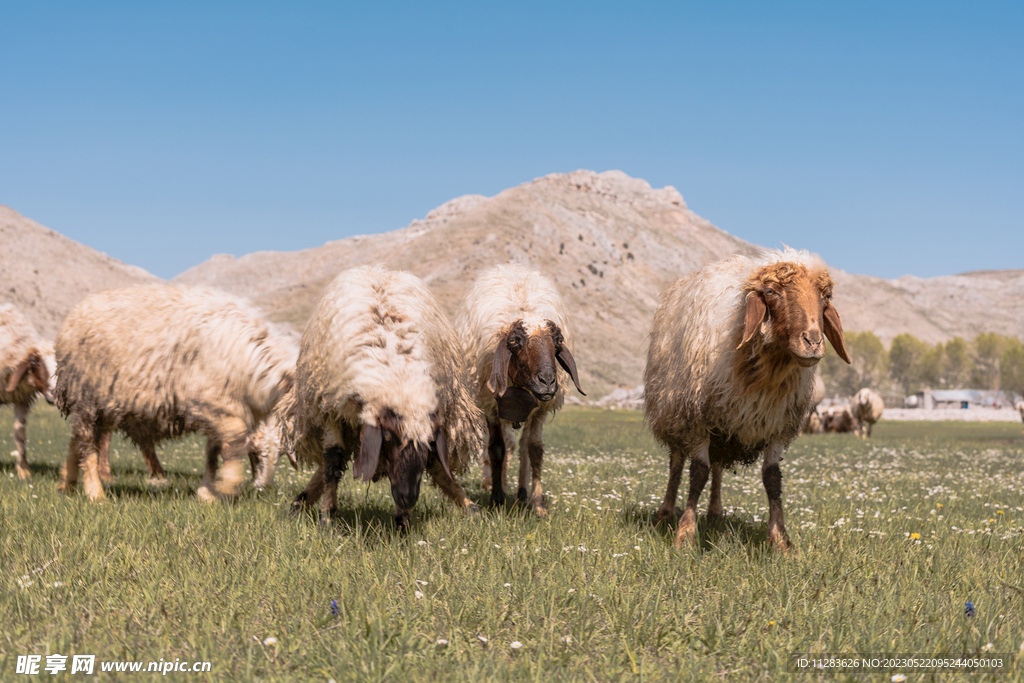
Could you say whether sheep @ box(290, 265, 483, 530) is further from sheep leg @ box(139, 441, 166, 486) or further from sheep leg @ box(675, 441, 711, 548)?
sheep leg @ box(139, 441, 166, 486)

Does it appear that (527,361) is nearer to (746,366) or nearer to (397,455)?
(397,455)

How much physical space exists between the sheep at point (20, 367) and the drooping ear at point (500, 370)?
7.13 m

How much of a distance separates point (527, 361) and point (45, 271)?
274 ft

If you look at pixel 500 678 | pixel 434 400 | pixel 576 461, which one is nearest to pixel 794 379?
pixel 434 400

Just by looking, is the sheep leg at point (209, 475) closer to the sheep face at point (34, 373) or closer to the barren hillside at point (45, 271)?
the sheep face at point (34, 373)

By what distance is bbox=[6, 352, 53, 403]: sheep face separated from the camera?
959 cm

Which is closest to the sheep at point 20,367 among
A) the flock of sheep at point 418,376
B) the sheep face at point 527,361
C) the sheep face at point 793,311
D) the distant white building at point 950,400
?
the flock of sheep at point 418,376

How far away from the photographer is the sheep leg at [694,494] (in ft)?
17.8

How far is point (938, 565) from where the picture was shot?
4.84 meters

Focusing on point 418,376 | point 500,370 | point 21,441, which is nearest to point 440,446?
point 418,376

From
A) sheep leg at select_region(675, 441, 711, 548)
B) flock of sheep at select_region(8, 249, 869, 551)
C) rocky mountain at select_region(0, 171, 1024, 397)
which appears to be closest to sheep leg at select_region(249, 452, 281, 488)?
flock of sheep at select_region(8, 249, 869, 551)

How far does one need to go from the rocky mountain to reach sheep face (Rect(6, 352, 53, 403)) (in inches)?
793

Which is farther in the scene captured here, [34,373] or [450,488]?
[34,373]

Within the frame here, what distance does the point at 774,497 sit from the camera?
5582 millimetres
